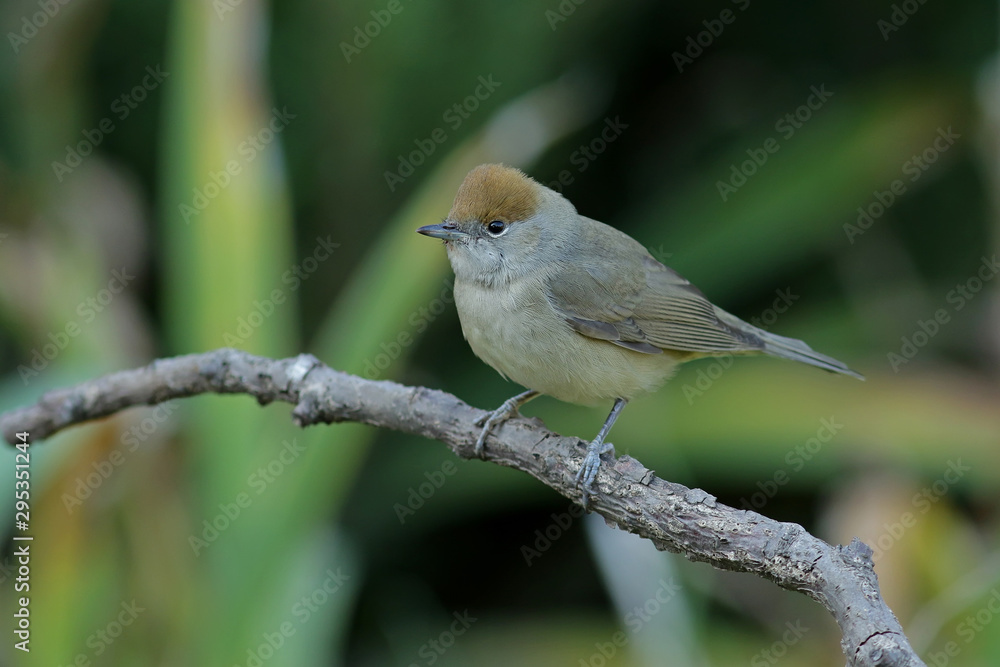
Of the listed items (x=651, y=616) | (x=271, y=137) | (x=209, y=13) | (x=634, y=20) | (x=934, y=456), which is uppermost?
(x=634, y=20)

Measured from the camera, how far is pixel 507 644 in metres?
3.55

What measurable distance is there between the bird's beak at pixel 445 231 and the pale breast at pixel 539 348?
0.55 ft

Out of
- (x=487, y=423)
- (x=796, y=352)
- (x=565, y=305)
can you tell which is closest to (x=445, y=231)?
(x=565, y=305)

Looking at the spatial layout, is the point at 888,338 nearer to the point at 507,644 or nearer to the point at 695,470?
the point at 695,470

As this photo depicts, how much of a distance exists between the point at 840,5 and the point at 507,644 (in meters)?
3.84

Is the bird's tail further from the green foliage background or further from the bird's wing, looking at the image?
the green foliage background

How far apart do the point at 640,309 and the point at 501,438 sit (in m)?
1.11

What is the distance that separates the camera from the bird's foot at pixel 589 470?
216 centimetres

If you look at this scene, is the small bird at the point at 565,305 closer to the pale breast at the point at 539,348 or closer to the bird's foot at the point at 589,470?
the pale breast at the point at 539,348

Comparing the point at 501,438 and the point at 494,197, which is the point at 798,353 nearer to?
the point at 494,197

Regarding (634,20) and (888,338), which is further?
(634,20)

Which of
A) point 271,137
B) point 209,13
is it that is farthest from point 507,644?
point 209,13

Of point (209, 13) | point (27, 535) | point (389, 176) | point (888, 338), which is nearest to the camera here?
point (27, 535)

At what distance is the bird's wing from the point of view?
3.17 m
